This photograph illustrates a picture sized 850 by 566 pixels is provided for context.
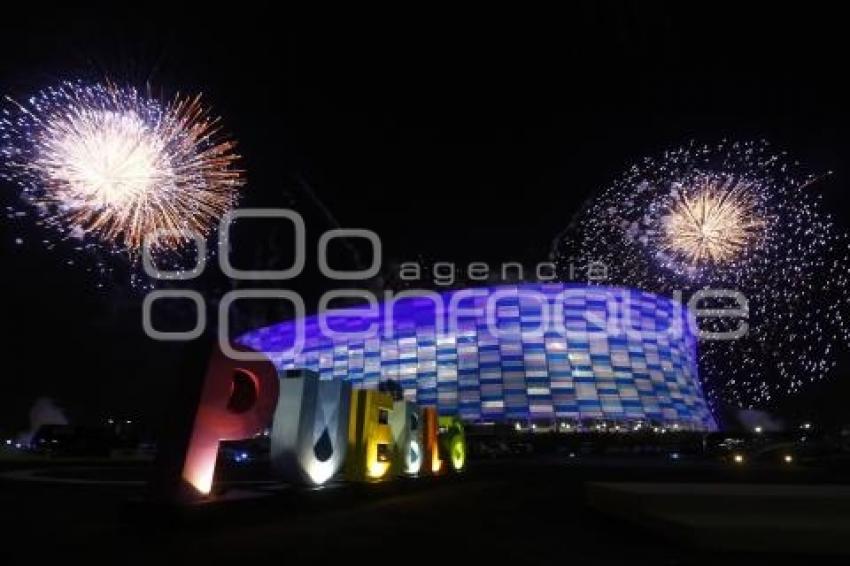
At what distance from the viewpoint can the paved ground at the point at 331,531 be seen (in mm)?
10156

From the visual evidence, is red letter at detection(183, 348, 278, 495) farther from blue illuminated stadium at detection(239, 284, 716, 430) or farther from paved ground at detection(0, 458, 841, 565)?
blue illuminated stadium at detection(239, 284, 716, 430)

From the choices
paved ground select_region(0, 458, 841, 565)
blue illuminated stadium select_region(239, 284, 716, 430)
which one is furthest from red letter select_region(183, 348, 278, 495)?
blue illuminated stadium select_region(239, 284, 716, 430)

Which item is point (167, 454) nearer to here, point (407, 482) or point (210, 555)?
point (210, 555)

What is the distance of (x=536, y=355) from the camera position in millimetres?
75938

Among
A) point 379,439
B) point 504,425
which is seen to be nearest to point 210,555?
point 379,439

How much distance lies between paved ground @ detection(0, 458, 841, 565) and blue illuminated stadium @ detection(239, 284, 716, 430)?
5406cm

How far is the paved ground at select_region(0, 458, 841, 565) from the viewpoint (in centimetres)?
1016

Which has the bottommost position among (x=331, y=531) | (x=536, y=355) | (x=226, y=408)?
(x=331, y=531)

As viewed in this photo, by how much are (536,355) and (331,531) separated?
6484 cm

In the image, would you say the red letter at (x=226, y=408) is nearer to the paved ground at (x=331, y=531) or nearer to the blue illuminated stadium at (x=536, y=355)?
the paved ground at (x=331, y=531)

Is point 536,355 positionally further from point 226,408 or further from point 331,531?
point 331,531

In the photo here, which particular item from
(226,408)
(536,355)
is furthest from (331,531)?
(536,355)

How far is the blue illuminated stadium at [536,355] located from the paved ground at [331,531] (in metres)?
54.1

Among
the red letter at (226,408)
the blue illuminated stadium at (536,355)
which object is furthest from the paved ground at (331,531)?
the blue illuminated stadium at (536,355)
